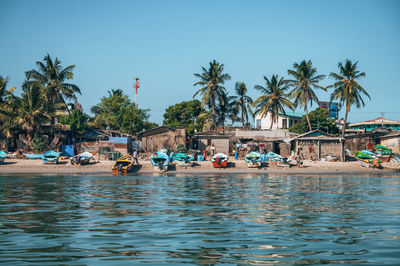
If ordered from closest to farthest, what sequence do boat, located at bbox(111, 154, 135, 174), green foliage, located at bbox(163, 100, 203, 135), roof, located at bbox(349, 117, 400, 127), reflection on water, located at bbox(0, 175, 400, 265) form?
reflection on water, located at bbox(0, 175, 400, 265) < boat, located at bbox(111, 154, 135, 174) < green foliage, located at bbox(163, 100, 203, 135) < roof, located at bbox(349, 117, 400, 127)

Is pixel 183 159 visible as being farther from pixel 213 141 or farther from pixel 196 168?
pixel 213 141

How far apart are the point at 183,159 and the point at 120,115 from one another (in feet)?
74.0

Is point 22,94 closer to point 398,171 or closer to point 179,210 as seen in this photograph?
point 179,210

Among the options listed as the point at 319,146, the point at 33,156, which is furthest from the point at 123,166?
the point at 319,146

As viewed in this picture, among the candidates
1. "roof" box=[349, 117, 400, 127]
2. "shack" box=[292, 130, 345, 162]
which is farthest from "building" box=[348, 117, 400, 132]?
"shack" box=[292, 130, 345, 162]

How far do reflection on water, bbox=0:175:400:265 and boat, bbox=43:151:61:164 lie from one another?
22.5 meters

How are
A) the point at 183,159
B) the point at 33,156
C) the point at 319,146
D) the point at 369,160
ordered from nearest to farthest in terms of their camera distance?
1. the point at 369,160
2. the point at 183,159
3. the point at 33,156
4. the point at 319,146

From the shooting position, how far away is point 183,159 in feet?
130

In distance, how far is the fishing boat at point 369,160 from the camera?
3862cm

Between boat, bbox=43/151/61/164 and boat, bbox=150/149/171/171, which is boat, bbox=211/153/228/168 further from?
boat, bbox=43/151/61/164

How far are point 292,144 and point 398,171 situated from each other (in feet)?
44.1

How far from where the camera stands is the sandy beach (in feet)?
119

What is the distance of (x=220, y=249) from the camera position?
7.93 meters

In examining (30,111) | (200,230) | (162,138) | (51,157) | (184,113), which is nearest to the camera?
(200,230)
